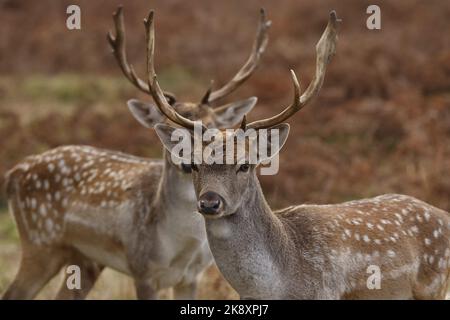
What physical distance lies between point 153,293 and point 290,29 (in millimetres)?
9519

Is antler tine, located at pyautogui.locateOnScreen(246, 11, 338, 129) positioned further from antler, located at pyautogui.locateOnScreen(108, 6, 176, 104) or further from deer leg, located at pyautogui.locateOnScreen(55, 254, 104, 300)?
deer leg, located at pyautogui.locateOnScreen(55, 254, 104, 300)

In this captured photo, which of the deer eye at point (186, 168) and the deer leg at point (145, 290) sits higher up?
the deer eye at point (186, 168)

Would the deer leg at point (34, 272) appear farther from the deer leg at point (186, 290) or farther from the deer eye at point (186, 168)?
the deer eye at point (186, 168)

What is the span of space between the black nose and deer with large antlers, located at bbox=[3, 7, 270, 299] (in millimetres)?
1603

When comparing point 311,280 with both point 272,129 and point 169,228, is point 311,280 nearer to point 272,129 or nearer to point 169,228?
point 272,129

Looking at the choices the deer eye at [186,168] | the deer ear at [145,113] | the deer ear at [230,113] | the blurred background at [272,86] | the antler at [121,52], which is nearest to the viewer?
the deer eye at [186,168]

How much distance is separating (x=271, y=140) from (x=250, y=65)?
8.60 ft

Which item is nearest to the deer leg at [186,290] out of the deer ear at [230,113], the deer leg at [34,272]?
the deer leg at [34,272]

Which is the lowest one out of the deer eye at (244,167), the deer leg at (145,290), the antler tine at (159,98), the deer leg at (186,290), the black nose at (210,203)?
the deer leg at (186,290)

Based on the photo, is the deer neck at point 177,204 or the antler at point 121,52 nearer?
the deer neck at point 177,204

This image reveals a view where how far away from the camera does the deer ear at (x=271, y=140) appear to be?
4.87 metres

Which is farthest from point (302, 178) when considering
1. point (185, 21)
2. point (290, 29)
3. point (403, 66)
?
point (185, 21)

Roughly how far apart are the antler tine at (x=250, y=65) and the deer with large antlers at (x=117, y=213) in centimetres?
1

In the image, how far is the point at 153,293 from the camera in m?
6.36
